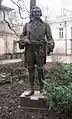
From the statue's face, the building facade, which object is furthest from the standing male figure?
the building facade

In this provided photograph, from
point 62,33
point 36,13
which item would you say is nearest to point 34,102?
point 36,13

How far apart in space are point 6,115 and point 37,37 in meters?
1.22

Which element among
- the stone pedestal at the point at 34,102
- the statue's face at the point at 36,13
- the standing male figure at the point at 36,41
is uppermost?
the statue's face at the point at 36,13

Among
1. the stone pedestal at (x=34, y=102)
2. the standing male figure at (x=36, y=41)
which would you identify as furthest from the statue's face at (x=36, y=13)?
the stone pedestal at (x=34, y=102)

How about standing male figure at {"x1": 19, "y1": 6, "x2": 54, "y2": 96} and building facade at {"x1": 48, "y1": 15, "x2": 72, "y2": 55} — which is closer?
standing male figure at {"x1": 19, "y1": 6, "x2": 54, "y2": 96}

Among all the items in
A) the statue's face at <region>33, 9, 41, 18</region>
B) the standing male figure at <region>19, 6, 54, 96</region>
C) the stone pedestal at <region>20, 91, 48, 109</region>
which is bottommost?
the stone pedestal at <region>20, 91, 48, 109</region>

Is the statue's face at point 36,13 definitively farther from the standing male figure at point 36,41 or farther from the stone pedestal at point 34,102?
the stone pedestal at point 34,102

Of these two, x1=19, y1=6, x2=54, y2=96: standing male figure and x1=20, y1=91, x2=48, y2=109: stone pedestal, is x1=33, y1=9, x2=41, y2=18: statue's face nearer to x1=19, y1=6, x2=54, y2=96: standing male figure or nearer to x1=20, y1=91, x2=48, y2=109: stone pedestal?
x1=19, y1=6, x2=54, y2=96: standing male figure

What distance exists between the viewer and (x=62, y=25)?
41.0 feet

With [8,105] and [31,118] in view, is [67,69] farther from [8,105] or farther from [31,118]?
[8,105]

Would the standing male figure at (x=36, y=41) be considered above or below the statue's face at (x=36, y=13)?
below

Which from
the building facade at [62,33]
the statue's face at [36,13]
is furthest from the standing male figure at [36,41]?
the building facade at [62,33]

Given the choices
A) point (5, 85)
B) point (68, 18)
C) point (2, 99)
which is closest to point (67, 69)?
point (2, 99)

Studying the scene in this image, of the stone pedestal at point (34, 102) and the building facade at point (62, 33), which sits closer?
the stone pedestal at point (34, 102)
